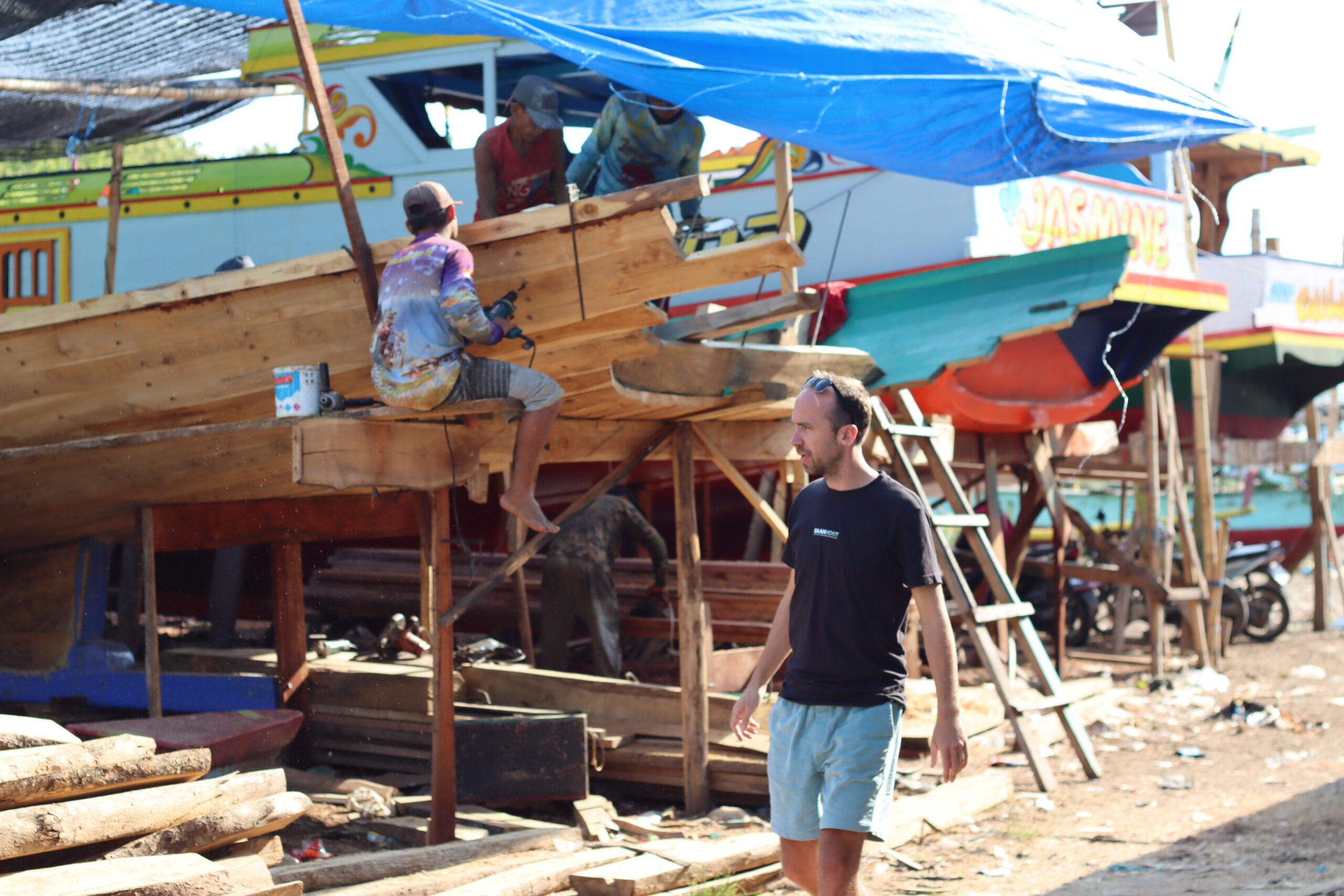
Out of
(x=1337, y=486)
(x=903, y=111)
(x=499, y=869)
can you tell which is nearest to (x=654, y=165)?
(x=903, y=111)

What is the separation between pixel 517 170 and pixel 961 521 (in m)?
3.41

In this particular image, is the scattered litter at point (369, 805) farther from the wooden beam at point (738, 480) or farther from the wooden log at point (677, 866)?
the wooden beam at point (738, 480)

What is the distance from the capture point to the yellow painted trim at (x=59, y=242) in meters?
9.57

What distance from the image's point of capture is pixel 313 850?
5.26 meters

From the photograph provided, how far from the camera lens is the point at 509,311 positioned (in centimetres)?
469

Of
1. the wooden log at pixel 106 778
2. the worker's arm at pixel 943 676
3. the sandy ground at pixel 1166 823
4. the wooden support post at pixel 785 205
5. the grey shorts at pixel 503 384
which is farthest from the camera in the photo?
the wooden support post at pixel 785 205

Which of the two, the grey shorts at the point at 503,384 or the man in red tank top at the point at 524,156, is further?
the man in red tank top at the point at 524,156

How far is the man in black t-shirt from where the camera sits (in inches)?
134

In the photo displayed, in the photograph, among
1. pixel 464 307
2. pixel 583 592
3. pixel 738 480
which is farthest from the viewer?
pixel 583 592

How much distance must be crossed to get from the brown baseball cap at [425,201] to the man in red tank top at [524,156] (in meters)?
0.83

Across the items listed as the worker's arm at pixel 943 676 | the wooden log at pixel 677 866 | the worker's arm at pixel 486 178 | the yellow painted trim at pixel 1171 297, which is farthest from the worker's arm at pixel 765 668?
the yellow painted trim at pixel 1171 297

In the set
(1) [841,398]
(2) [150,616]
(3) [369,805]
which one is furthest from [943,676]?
(2) [150,616]

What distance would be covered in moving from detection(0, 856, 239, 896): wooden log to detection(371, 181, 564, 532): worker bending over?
1.74 meters

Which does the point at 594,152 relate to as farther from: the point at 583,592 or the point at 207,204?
the point at 207,204
